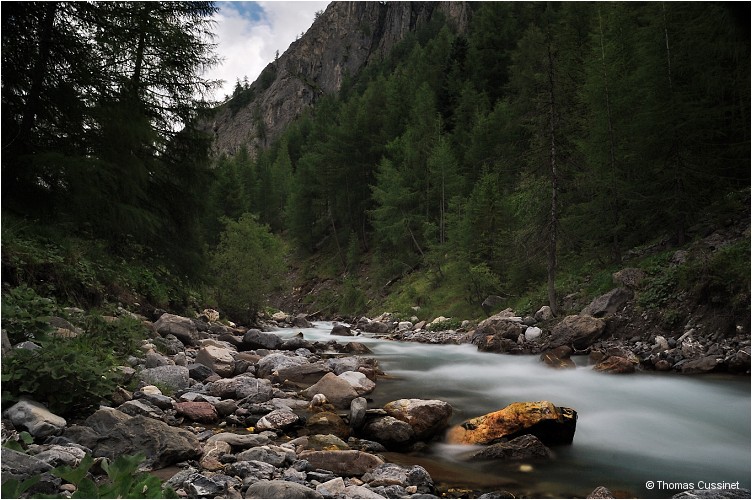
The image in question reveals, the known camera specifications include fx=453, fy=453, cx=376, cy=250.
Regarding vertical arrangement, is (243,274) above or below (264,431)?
above

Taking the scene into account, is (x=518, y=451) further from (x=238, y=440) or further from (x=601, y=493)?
(x=238, y=440)

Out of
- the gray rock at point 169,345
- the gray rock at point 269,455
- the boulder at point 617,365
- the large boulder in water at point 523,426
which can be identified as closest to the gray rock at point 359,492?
the gray rock at point 269,455

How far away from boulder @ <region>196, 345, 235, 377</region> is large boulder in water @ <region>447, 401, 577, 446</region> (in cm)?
541

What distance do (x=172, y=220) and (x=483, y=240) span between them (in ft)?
49.2

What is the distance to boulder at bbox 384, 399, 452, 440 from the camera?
22.0 feet

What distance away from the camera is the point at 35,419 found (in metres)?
4.61

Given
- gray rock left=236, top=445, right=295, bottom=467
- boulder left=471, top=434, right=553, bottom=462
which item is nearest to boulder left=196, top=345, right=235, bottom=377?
gray rock left=236, top=445, right=295, bottom=467

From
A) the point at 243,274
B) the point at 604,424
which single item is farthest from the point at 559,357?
the point at 243,274

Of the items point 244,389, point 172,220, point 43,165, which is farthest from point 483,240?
point 43,165

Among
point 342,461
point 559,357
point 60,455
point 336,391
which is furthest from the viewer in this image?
point 559,357

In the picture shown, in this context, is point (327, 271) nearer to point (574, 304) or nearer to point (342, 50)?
point (574, 304)

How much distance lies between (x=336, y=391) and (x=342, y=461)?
338 centimetres

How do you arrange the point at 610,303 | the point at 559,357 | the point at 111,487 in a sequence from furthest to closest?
1. the point at 610,303
2. the point at 559,357
3. the point at 111,487

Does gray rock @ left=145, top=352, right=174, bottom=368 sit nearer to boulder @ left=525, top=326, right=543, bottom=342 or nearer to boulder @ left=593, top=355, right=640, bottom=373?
boulder @ left=593, top=355, right=640, bottom=373
